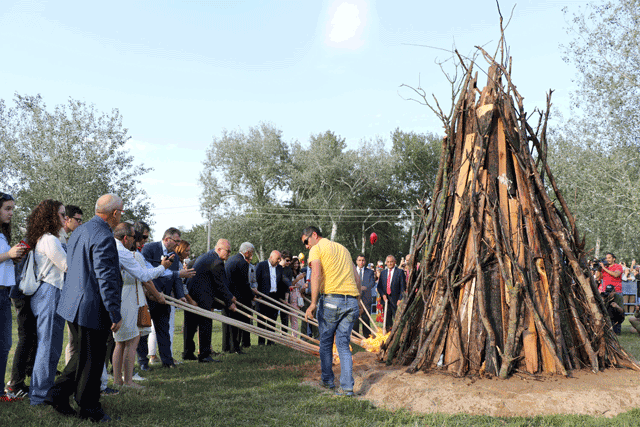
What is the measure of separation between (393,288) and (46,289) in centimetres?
818

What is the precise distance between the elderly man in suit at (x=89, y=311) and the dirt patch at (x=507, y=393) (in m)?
2.86

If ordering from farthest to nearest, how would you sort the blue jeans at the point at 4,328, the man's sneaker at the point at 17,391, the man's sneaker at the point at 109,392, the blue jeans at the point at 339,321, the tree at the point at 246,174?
Answer: the tree at the point at 246,174 → the blue jeans at the point at 339,321 → the man's sneaker at the point at 109,392 → the man's sneaker at the point at 17,391 → the blue jeans at the point at 4,328

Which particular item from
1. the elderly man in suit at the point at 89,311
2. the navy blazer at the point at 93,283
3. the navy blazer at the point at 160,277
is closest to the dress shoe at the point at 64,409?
the elderly man in suit at the point at 89,311

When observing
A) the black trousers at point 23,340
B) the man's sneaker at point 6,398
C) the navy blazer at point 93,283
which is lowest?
the man's sneaker at point 6,398

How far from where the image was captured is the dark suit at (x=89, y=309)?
186 inches

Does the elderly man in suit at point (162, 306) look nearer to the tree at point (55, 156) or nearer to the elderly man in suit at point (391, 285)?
the elderly man in suit at point (391, 285)

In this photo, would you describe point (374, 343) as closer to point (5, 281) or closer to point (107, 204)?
point (107, 204)

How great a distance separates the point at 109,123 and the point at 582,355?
24.9 meters

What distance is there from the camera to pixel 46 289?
17.9 ft

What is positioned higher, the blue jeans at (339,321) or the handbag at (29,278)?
the handbag at (29,278)

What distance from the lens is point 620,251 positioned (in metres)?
29.6

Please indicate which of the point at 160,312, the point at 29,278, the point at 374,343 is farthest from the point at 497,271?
the point at 29,278

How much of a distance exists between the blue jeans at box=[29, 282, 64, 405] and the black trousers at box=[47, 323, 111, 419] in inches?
16.3

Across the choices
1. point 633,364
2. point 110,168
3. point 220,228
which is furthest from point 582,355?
point 220,228
